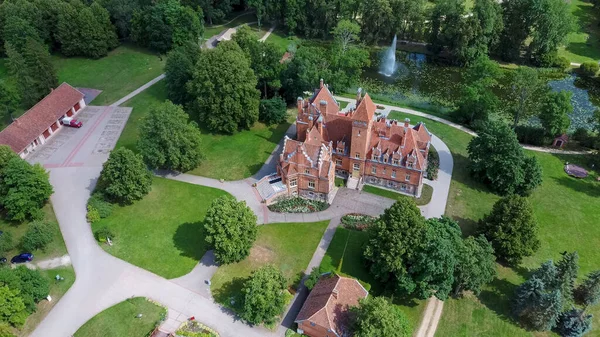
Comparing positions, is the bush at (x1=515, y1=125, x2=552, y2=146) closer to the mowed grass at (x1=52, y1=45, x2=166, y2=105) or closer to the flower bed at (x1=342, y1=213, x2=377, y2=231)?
the flower bed at (x1=342, y1=213, x2=377, y2=231)

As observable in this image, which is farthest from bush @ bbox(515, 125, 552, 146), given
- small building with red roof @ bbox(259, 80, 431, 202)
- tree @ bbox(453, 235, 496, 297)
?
tree @ bbox(453, 235, 496, 297)

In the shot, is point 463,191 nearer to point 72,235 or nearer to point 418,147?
point 418,147

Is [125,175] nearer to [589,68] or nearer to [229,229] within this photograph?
[229,229]

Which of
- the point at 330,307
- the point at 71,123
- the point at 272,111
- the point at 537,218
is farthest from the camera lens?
the point at 71,123

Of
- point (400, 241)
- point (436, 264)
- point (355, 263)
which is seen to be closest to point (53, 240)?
point (355, 263)

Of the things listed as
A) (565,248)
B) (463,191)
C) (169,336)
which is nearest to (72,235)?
(169,336)

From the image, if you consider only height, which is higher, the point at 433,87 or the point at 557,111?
the point at 557,111

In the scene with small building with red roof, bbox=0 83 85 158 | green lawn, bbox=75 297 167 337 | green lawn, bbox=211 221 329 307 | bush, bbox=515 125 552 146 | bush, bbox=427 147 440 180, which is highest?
small building with red roof, bbox=0 83 85 158
